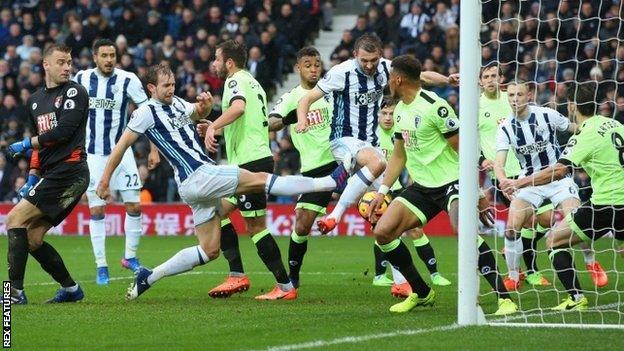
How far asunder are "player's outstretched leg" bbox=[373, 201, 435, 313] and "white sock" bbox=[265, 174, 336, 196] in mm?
696

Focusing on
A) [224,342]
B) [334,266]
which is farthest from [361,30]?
[224,342]

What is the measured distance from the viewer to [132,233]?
46.8 feet

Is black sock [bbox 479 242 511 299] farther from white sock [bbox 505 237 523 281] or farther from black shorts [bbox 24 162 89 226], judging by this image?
black shorts [bbox 24 162 89 226]

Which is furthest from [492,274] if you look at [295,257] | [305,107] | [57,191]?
[57,191]

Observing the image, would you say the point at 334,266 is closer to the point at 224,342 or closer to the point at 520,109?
the point at 520,109

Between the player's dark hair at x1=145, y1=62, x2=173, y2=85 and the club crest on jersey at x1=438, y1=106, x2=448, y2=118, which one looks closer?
the club crest on jersey at x1=438, y1=106, x2=448, y2=118

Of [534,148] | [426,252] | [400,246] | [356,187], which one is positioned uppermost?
[534,148]

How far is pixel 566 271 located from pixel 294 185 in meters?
2.57

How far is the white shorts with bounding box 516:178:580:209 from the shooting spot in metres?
13.1

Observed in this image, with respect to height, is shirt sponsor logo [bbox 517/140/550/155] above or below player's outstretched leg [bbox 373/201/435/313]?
above

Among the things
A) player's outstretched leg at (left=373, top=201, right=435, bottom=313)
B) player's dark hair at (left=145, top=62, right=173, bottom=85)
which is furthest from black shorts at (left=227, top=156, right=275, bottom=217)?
player's outstretched leg at (left=373, top=201, right=435, bottom=313)

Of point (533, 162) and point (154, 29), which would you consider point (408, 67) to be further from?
point (154, 29)

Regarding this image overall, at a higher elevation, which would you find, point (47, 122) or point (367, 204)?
point (47, 122)

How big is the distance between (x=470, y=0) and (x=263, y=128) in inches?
142
